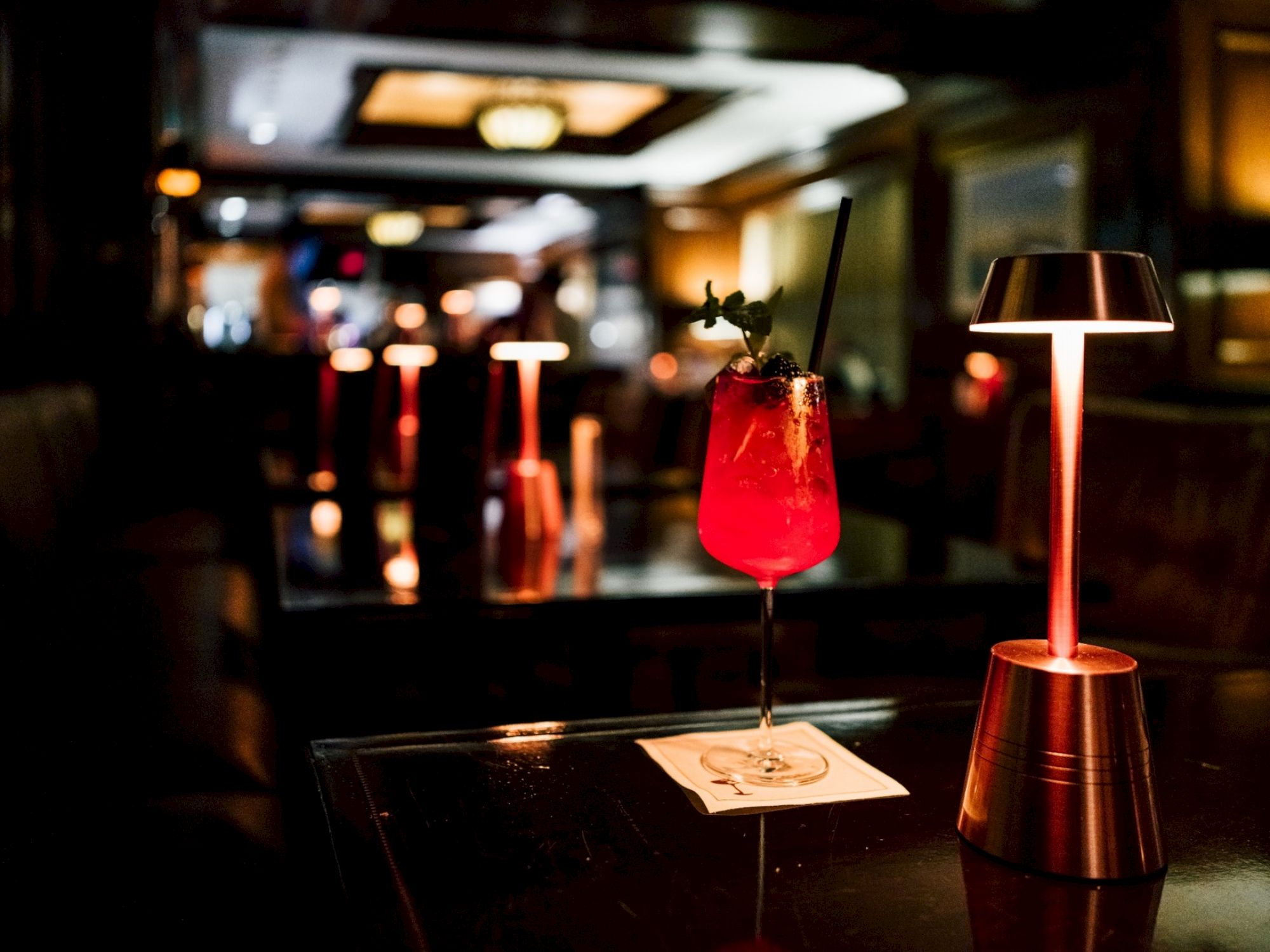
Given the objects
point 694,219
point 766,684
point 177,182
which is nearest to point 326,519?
point 766,684

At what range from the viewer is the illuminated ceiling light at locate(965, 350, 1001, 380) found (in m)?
6.20

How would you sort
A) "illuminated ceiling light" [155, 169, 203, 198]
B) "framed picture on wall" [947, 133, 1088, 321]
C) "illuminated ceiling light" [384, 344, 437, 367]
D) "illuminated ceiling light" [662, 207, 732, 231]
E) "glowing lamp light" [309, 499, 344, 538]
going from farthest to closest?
"illuminated ceiling light" [662, 207, 732, 231] < "illuminated ceiling light" [155, 169, 203, 198] < "framed picture on wall" [947, 133, 1088, 321] < "illuminated ceiling light" [384, 344, 437, 367] < "glowing lamp light" [309, 499, 344, 538]

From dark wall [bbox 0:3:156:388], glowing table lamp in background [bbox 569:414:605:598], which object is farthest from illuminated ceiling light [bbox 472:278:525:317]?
glowing table lamp in background [bbox 569:414:605:598]

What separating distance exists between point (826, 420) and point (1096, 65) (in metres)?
4.99

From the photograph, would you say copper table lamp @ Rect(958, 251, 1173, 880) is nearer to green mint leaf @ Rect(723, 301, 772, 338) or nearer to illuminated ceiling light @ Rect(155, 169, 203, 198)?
green mint leaf @ Rect(723, 301, 772, 338)

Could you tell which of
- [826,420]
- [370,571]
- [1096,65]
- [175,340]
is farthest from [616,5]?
[826,420]

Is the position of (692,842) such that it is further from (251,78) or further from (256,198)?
(256,198)

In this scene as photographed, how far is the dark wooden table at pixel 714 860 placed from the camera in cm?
70

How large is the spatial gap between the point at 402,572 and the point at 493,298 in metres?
17.1

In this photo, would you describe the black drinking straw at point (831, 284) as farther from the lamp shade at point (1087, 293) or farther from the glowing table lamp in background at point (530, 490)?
the glowing table lamp in background at point (530, 490)

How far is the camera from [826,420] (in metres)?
0.97

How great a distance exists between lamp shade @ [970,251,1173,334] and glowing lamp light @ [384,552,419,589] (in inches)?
47.6

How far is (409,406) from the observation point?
9.87 feet

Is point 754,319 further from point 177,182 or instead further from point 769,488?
point 177,182
